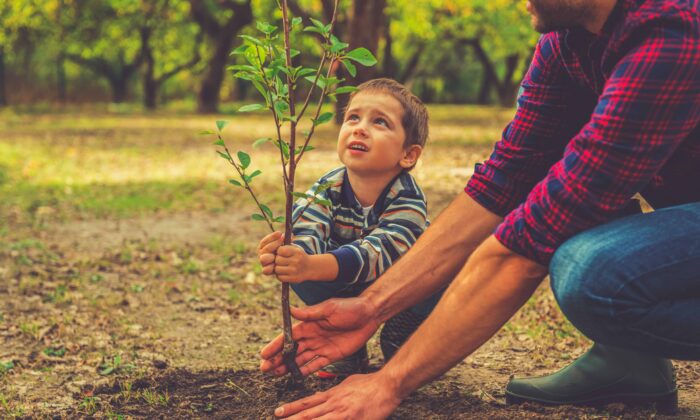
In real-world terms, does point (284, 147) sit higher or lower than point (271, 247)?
higher

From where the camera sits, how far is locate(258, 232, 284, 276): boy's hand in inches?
93.2

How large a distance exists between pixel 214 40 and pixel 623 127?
2435 cm

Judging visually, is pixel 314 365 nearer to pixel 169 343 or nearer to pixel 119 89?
pixel 169 343

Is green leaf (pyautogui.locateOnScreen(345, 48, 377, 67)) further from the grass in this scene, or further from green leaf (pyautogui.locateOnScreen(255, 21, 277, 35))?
the grass

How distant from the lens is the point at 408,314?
9.66 ft

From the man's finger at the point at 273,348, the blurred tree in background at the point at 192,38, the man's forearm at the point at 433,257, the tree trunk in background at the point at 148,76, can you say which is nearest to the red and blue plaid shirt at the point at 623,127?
the man's forearm at the point at 433,257

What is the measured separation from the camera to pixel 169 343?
3525mm

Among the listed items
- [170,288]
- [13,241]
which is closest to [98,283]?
[170,288]

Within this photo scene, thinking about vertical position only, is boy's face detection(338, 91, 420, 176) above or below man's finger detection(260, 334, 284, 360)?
above

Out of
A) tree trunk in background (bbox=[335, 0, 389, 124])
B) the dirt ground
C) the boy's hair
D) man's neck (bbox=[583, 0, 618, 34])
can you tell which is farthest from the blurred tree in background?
man's neck (bbox=[583, 0, 618, 34])

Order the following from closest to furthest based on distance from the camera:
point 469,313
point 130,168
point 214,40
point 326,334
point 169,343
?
point 469,313 → point 326,334 → point 169,343 → point 130,168 → point 214,40

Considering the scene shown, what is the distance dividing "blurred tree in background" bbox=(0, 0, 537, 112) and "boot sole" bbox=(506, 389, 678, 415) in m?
13.4

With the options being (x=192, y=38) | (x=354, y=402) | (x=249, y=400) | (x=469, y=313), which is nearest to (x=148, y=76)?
(x=192, y=38)

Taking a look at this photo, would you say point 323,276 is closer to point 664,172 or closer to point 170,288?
point 664,172
